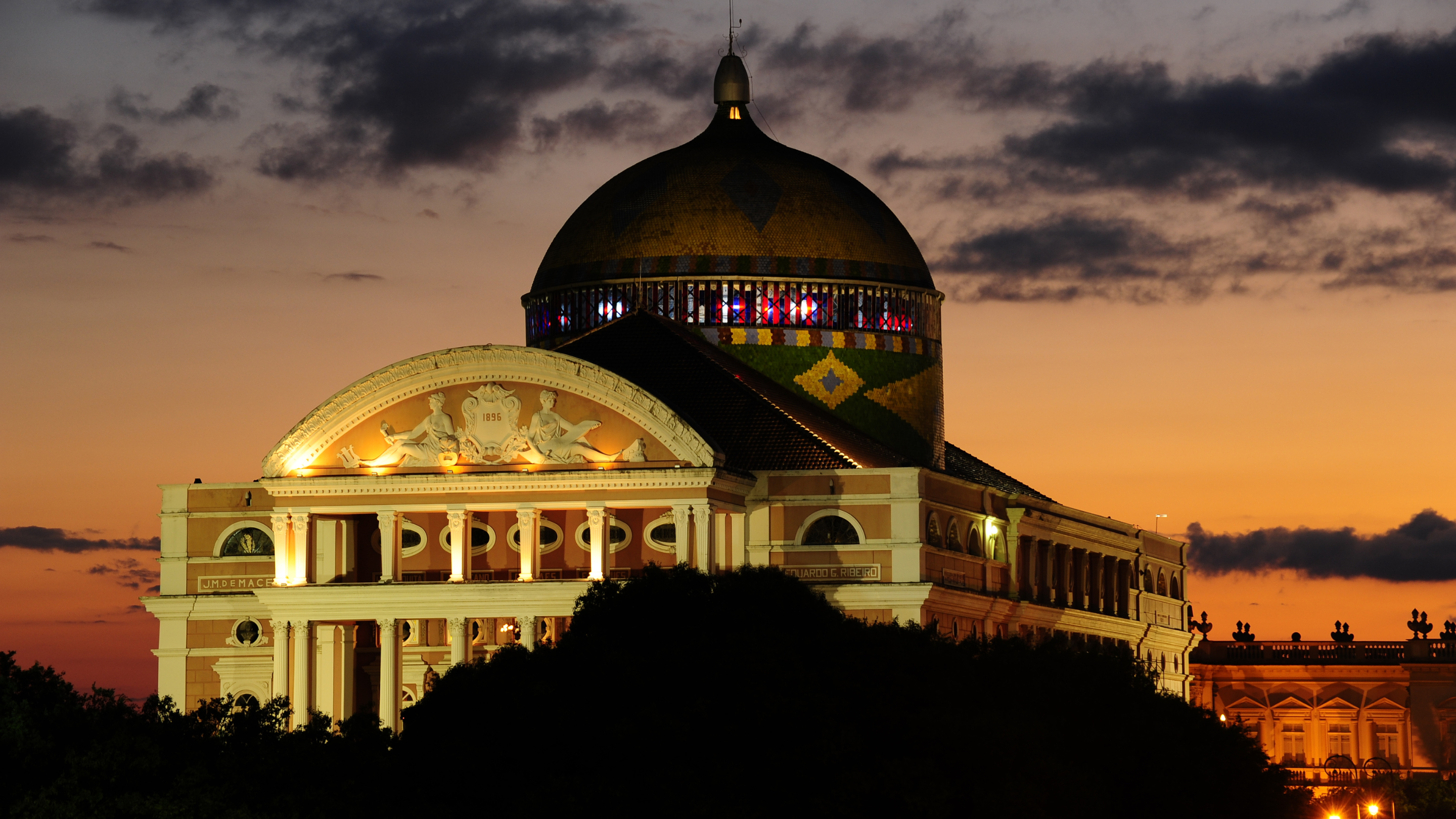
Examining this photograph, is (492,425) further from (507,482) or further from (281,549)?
(281,549)

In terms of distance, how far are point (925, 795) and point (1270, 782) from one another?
735 inches

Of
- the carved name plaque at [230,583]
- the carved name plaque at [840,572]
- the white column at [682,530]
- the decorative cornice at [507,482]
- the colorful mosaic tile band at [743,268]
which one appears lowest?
the carved name plaque at [840,572]

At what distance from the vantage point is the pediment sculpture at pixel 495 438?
83.7 metres

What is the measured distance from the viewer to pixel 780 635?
220ft

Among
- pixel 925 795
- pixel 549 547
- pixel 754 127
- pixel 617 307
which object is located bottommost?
pixel 925 795

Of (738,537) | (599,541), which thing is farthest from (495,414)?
(738,537)

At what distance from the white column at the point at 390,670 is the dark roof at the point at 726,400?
31.9 feet

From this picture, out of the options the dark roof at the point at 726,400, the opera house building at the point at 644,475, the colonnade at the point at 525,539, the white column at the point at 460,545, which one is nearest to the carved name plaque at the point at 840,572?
the opera house building at the point at 644,475

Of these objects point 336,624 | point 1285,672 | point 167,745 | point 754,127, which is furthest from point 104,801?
point 1285,672

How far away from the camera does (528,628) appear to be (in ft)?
275

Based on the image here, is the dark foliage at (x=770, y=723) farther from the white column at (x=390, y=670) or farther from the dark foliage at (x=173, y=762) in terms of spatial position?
the white column at (x=390, y=670)

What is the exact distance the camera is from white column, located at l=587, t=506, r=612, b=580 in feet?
274

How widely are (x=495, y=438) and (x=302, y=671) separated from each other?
8.88 meters

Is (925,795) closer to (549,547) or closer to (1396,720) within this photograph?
(549,547)
